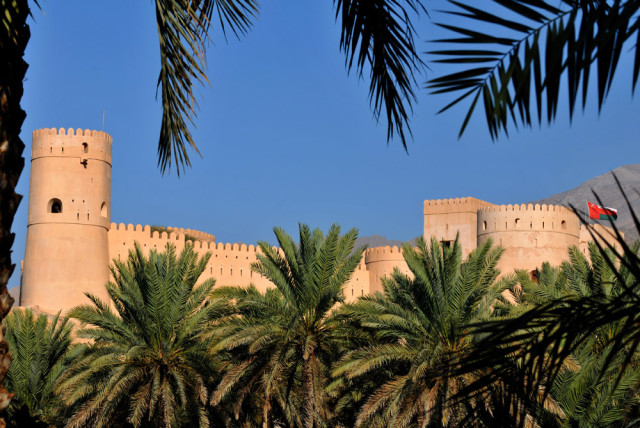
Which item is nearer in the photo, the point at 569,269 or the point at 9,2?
the point at 9,2

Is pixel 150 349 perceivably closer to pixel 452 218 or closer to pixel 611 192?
pixel 452 218

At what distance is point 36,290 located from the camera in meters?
28.2

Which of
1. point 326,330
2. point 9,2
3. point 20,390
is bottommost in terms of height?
point 20,390

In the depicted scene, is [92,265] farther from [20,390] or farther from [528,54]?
[528,54]

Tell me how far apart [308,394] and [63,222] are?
16680 mm

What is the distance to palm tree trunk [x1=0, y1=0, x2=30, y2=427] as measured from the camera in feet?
14.1

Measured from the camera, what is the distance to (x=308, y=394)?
14.4 meters

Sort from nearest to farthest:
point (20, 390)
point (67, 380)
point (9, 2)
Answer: point (9, 2) → point (67, 380) → point (20, 390)

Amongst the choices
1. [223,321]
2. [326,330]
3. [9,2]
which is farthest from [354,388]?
[9,2]

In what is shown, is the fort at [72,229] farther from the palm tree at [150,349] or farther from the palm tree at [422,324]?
the palm tree at [422,324]

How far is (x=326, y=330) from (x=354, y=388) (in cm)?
180

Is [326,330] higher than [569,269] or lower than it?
lower

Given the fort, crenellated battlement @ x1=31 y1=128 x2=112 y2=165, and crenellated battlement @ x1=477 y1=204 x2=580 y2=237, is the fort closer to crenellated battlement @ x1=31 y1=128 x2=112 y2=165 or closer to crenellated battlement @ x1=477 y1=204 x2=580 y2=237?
crenellated battlement @ x1=31 y1=128 x2=112 y2=165

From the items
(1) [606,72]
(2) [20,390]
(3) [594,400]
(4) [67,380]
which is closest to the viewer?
(1) [606,72]
